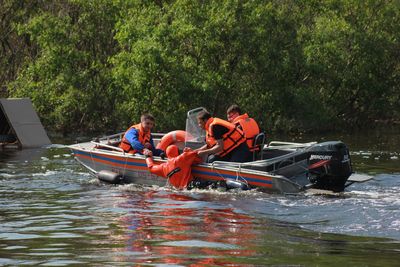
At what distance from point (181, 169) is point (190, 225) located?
159 inches

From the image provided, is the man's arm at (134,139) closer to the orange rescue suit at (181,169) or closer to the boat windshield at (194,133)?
the boat windshield at (194,133)

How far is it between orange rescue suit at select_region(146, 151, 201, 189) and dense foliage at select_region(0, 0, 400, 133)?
15.5 metres

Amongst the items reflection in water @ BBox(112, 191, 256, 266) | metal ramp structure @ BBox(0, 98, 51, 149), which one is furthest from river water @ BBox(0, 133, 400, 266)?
metal ramp structure @ BBox(0, 98, 51, 149)

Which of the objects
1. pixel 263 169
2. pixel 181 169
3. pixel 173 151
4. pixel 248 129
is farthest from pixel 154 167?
pixel 263 169

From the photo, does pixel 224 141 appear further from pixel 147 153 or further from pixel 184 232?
pixel 184 232

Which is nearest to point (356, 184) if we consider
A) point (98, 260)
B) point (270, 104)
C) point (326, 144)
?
point (326, 144)

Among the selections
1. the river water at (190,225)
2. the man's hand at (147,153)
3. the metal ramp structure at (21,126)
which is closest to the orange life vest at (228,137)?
the river water at (190,225)

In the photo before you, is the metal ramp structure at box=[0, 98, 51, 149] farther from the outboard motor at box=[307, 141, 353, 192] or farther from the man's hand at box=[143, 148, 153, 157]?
the outboard motor at box=[307, 141, 353, 192]

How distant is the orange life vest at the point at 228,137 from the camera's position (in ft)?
56.1

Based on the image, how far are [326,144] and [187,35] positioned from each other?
59.9ft

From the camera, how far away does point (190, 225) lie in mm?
13289

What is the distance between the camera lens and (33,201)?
16.3 meters

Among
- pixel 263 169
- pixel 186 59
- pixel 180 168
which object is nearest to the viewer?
pixel 263 169

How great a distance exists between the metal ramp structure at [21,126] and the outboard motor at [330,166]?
14.3 meters
